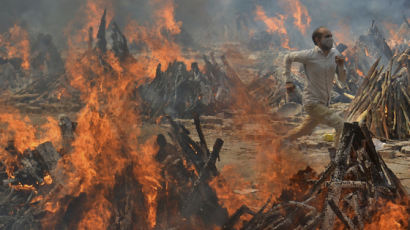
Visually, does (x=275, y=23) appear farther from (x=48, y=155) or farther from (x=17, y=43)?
(x=48, y=155)

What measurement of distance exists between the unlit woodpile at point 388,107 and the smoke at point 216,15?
1228cm

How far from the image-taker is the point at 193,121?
10016 mm

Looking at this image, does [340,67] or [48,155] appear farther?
[48,155]

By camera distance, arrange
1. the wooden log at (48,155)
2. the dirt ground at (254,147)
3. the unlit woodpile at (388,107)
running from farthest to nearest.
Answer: the unlit woodpile at (388,107) < the dirt ground at (254,147) < the wooden log at (48,155)

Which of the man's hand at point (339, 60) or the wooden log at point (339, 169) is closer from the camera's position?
the wooden log at point (339, 169)

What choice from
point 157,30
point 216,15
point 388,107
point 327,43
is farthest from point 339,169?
point 216,15

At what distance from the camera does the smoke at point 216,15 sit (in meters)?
16.1

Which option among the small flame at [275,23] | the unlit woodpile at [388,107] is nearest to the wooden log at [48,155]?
the unlit woodpile at [388,107]

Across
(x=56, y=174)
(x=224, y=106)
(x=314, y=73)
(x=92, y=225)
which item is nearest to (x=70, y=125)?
(x=56, y=174)

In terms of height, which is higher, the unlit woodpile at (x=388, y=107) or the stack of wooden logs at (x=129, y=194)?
the unlit woodpile at (x=388, y=107)

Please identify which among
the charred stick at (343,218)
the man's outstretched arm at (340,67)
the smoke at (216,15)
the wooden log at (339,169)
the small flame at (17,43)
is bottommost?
the charred stick at (343,218)

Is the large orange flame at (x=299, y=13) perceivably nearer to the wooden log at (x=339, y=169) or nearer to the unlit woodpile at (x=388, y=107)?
the unlit woodpile at (x=388, y=107)

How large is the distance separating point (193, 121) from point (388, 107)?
566 centimetres

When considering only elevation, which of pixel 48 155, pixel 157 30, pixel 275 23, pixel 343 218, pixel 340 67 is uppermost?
pixel 275 23
